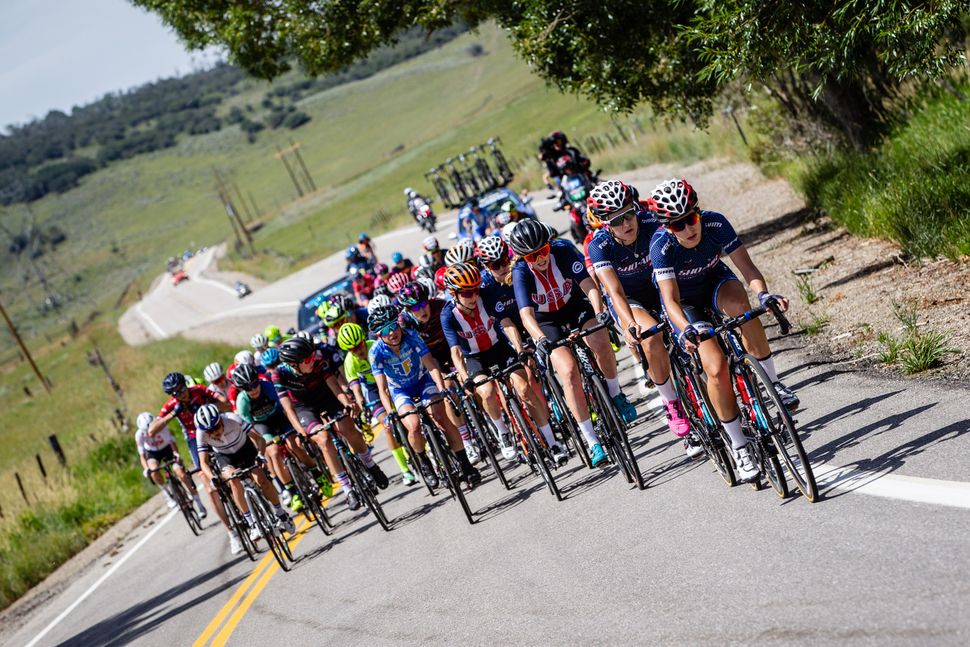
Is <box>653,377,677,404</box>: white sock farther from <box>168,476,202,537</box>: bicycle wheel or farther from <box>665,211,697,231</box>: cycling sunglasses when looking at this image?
<box>168,476,202,537</box>: bicycle wheel

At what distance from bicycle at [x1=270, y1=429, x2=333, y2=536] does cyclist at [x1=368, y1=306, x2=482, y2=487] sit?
158 centimetres

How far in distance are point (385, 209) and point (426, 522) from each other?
74148mm

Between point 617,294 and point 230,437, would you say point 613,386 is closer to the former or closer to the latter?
point 617,294

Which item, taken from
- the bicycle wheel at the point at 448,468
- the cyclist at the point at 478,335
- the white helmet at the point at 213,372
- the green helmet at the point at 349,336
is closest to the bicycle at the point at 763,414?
the cyclist at the point at 478,335

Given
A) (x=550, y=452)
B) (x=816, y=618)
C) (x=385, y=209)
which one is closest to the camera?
(x=816, y=618)

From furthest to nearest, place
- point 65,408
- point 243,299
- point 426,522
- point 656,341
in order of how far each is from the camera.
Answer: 1. point 243,299
2. point 65,408
3. point 426,522
4. point 656,341

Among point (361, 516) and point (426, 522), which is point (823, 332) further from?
point (361, 516)

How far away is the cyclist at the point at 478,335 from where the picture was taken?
1055 centimetres

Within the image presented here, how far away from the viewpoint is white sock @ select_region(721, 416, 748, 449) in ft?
23.9

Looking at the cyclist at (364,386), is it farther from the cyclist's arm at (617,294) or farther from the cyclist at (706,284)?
the cyclist at (706,284)

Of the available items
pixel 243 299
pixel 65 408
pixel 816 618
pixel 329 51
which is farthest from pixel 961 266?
pixel 243 299

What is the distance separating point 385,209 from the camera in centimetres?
8425

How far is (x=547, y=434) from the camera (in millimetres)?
10234

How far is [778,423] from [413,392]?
5.70 metres
